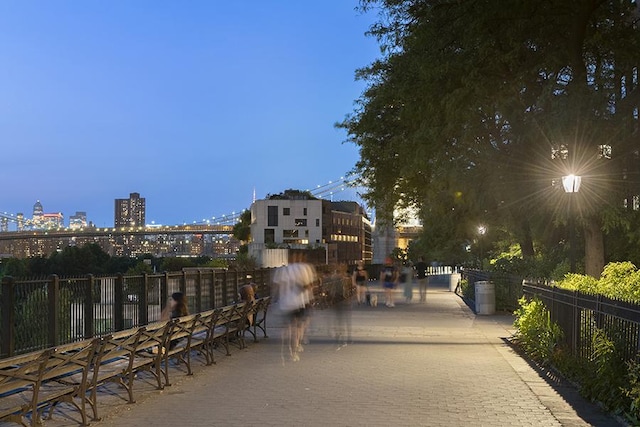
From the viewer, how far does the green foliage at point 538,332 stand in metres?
12.1

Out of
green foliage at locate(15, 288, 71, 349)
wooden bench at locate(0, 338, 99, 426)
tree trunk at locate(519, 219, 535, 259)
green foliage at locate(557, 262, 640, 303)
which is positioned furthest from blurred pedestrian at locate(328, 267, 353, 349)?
tree trunk at locate(519, 219, 535, 259)

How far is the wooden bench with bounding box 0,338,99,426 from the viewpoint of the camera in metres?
6.54

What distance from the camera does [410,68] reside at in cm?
2686

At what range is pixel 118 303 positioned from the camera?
41.6 ft

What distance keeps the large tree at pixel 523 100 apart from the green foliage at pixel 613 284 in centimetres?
569

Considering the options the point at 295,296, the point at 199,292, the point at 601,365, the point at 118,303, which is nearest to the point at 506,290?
the point at 199,292

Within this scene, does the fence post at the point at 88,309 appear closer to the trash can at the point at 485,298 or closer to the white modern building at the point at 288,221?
the trash can at the point at 485,298

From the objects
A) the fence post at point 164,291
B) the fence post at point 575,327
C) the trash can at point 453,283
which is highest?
the fence post at point 164,291

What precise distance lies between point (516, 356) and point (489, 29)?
43.8 ft

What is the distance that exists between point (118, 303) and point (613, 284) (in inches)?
337

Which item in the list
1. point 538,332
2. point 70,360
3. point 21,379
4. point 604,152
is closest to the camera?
point 21,379

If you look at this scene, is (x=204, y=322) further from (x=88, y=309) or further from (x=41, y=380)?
(x=41, y=380)

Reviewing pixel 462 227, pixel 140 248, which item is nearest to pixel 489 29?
pixel 462 227

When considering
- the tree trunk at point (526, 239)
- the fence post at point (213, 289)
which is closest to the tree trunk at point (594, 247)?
the tree trunk at point (526, 239)
